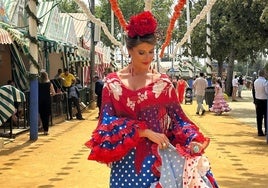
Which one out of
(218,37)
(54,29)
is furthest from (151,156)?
(218,37)

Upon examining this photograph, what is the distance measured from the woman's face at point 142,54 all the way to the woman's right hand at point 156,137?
17.7 inches

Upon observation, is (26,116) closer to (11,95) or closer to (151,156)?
(11,95)

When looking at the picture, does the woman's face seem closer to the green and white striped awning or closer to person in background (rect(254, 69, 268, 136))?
the green and white striped awning

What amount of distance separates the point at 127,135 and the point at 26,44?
36.7 feet

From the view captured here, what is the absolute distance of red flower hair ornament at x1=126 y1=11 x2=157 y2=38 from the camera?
373cm

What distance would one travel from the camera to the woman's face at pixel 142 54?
3749mm

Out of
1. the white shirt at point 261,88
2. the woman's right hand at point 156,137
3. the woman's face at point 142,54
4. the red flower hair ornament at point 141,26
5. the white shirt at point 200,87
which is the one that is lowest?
the white shirt at point 200,87

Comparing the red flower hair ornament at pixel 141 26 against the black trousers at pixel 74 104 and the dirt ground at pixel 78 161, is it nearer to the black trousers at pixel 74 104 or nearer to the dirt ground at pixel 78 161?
the dirt ground at pixel 78 161

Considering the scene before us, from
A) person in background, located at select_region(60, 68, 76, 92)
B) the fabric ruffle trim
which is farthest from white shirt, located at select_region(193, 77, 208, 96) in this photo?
the fabric ruffle trim

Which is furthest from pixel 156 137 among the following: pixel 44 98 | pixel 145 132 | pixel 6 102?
pixel 44 98

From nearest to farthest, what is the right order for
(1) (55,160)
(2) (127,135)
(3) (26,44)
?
1. (2) (127,135)
2. (1) (55,160)
3. (3) (26,44)

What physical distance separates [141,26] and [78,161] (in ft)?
21.5

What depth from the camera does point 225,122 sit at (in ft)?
59.9

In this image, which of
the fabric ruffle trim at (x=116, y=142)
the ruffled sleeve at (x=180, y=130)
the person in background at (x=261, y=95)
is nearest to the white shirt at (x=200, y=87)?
the person in background at (x=261, y=95)
